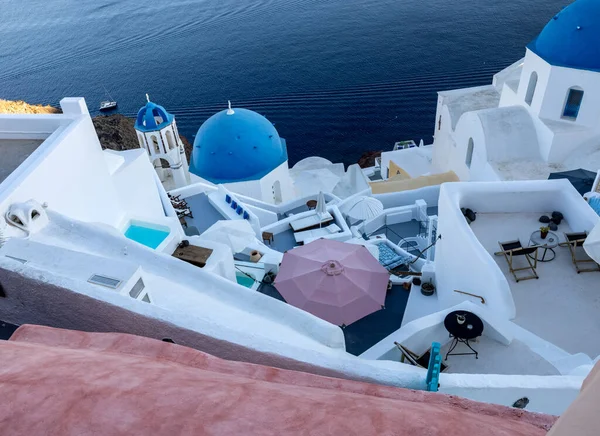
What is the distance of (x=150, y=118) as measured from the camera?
23031mm

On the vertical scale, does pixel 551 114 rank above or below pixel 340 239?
above

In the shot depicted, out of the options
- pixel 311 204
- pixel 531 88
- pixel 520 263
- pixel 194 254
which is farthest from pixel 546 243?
pixel 311 204

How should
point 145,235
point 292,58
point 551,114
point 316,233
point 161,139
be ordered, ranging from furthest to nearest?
point 292,58, point 161,139, point 551,114, point 316,233, point 145,235

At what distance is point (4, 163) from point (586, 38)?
16276mm

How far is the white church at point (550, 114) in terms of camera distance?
1520 cm

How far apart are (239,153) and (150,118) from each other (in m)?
5.02

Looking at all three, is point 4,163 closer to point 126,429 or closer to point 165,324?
point 165,324

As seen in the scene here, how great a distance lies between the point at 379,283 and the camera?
1198 cm

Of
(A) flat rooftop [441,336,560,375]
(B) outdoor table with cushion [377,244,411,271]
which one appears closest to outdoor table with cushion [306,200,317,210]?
(B) outdoor table with cushion [377,244,411,271]

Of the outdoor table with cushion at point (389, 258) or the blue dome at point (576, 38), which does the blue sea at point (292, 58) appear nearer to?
the blue dome at point (576, 38)

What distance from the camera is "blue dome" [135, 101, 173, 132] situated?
23031 millimetres

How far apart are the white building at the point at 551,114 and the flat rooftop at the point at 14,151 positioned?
13.5 metres

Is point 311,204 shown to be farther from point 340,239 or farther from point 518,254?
point 518,254

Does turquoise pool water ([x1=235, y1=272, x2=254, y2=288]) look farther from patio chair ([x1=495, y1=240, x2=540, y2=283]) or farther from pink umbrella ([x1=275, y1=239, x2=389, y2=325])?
patio chair ([x1=495, y1=240, x2=540, y2=283])
